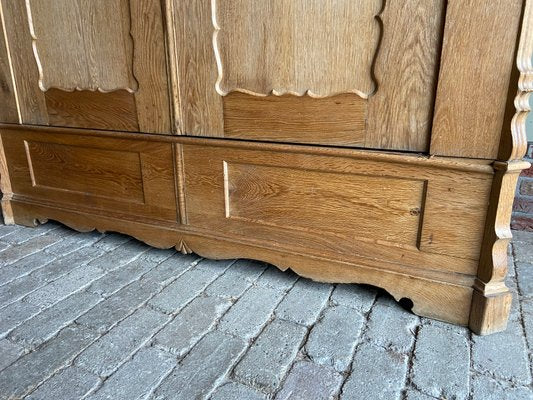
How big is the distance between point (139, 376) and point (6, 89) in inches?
63.6

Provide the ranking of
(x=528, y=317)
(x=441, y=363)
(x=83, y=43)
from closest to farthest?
(x=441, y=363)
(x=528, y=317)
(x=83, y=43)

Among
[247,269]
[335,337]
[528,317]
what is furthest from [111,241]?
[528,317]

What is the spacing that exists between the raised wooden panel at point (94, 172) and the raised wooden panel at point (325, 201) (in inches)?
12.7

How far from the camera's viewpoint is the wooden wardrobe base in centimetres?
128

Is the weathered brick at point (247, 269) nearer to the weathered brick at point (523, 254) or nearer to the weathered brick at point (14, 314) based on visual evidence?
the weathered brick at point (14, 314)

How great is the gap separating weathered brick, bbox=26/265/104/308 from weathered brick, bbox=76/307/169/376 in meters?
0.33

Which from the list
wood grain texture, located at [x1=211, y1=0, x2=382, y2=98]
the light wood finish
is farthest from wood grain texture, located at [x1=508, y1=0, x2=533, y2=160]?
wood grain texture, located at [x1=211, y1=0, x2=382, y2=98]

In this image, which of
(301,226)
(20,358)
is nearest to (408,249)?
(301,226)

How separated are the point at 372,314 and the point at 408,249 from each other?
262 millimetres

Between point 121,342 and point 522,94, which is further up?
point 522,94

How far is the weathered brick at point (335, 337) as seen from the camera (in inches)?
47.6

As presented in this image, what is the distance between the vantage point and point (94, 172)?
1.91 meters

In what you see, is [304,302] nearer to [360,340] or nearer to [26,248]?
[360,340]

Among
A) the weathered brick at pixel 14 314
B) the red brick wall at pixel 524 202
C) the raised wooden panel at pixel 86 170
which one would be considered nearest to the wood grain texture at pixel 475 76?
the red brick wall at pixel 524 202
